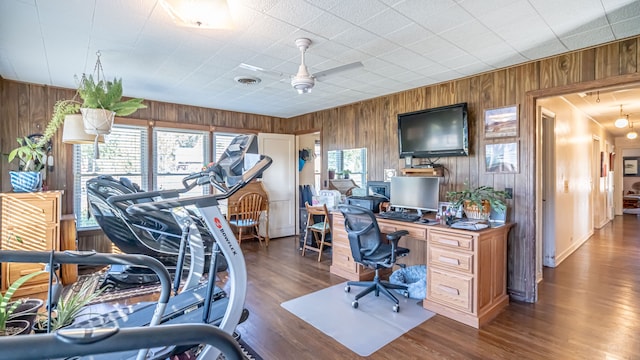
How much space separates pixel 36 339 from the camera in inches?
21.7

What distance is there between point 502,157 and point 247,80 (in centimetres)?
310

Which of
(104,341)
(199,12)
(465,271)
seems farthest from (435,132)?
(104,341)

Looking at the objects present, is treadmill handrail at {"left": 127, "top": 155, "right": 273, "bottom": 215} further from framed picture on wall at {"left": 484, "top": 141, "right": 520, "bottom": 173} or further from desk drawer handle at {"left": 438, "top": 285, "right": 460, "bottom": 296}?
framed picture on wall at {"left": 484, "top": 141, "right": 520, "bottom": 173}

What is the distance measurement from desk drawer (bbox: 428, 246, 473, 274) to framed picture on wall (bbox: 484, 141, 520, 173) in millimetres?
1214

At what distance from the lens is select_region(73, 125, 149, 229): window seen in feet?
14.8

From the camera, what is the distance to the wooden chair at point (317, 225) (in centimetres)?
478

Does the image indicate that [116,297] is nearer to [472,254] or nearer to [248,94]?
[248,94]

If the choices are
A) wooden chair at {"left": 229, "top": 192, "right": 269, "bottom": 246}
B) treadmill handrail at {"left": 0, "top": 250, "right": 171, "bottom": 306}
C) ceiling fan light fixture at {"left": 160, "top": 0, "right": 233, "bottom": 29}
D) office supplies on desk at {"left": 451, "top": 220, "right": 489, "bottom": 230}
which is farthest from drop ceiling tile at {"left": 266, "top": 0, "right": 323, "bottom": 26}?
wooden chair at {"left": 229, "top": 192, "right": 269, "bottom": 246}

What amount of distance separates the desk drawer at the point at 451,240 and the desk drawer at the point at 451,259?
53 millimetres

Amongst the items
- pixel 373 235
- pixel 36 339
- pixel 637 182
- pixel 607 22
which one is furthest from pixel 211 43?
pixel 637 182

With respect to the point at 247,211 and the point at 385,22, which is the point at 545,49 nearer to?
the point at 385,22

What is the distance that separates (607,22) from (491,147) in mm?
1452

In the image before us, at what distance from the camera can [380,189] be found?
445 centimetres

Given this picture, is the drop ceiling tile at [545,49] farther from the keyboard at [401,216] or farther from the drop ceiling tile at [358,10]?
the keyboard at [401,216]
